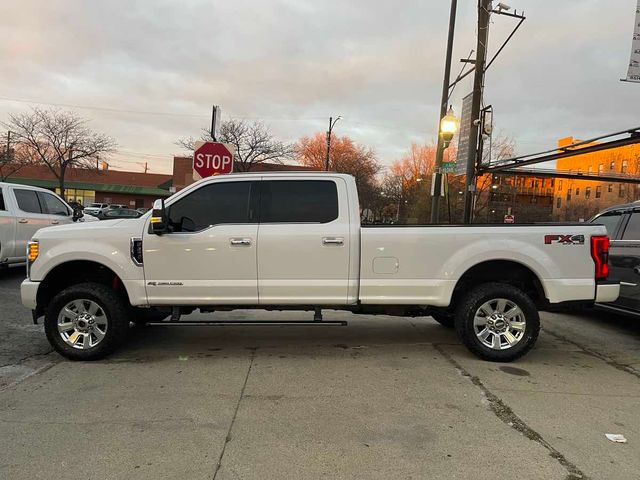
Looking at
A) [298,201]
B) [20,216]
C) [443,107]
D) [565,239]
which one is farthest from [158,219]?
[443,107]

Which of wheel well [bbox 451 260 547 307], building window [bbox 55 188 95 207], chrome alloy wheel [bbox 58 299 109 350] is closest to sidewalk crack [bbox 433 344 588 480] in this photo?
wheel well [bbox 451 260 547 307]

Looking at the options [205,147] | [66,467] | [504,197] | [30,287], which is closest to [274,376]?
[66,467]

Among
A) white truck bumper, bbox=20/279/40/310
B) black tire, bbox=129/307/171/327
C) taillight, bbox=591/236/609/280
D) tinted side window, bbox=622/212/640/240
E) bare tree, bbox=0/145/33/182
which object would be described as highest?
bare tree, bbox=0/145/33/182

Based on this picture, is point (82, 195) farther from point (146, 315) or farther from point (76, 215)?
point (146, 315)

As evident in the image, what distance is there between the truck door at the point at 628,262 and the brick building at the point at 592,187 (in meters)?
54.4

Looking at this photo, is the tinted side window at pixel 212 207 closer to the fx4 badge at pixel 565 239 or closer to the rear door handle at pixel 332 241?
the rear door handle at pixel 332 241

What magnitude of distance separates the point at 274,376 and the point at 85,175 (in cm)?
6059

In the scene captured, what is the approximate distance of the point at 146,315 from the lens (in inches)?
238

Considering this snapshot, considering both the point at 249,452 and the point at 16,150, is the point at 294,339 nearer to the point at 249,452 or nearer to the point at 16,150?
the point at 249,452

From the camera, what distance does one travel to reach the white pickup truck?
5270 millimetres

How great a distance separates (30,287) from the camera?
5281 millimetres

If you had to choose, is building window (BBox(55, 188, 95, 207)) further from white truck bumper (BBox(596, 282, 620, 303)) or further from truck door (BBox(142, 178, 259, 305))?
white truck bumper (BBox(596, 282, 620, 303))

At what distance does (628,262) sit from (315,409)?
5.17 metres

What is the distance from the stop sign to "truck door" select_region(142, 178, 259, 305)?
3.75 m
